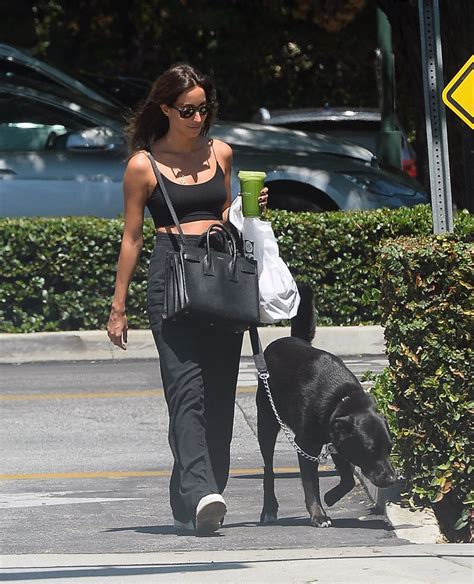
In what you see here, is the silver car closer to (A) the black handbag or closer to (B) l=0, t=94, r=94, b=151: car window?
(B) l=0, t=94, r=94, b=151: car window

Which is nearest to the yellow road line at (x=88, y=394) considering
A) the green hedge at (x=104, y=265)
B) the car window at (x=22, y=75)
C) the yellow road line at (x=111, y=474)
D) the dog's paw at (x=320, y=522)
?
→ the green hedge at (x=104, y=265)

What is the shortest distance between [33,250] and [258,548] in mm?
6446

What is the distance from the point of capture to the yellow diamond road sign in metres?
7.06

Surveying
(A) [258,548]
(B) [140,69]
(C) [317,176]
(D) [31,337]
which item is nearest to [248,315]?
(A) [258,548]

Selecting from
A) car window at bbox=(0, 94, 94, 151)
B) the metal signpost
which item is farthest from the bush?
the metal signpost

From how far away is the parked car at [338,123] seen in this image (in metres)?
20.0

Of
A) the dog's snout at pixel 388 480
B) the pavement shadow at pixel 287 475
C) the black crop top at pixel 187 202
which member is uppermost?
the black crop top at pixel 187 202

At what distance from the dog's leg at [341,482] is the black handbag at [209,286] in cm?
88

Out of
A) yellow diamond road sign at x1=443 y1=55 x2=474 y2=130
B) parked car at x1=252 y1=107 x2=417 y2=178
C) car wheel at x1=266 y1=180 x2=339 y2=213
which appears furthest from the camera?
parked car at x1=252 y1=107 x2=417 y2=178

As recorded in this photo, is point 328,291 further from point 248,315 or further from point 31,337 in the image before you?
point 248,315

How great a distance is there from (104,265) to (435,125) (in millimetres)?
5481

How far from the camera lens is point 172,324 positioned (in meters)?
5.88

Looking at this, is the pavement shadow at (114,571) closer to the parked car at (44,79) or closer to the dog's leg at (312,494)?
the dog's leg at (312,494)

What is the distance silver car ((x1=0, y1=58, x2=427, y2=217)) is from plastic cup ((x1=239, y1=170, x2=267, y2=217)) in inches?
261
